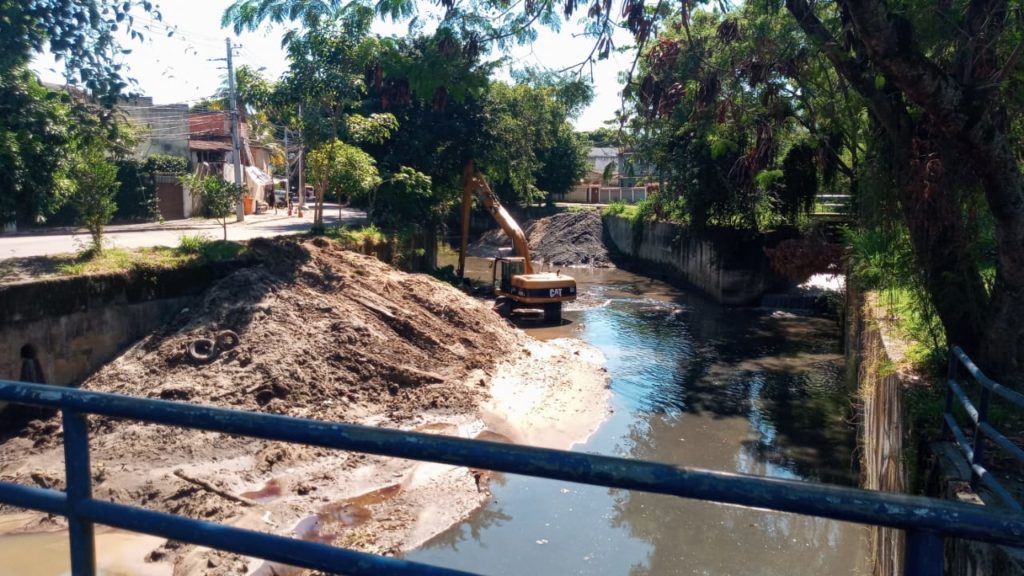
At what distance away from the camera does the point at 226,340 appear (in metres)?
13.3

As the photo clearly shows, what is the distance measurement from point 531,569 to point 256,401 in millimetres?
5655

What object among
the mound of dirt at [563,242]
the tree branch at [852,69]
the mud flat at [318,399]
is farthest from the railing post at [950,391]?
the mound of dirt at [563,242]

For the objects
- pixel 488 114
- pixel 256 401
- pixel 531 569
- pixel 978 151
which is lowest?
pixel 531 569

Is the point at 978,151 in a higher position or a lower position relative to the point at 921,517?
higher

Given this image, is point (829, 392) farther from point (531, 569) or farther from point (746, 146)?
point (531, 569)

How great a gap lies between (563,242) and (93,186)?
101 ft

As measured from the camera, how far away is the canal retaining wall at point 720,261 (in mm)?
26312

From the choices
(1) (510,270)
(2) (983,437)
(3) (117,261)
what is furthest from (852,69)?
(1) (510,270)

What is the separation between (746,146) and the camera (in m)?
20.3

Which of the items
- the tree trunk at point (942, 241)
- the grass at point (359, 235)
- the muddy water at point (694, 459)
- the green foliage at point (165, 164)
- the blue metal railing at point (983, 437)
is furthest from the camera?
the green foliage at point (165, 164)

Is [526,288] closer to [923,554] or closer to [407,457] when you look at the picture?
[407,457]

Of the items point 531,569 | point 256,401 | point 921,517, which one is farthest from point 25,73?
point 921,517

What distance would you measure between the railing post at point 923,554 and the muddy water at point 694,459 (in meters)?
7.67

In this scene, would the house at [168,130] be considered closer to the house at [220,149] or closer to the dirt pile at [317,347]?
the house at [220,149]
